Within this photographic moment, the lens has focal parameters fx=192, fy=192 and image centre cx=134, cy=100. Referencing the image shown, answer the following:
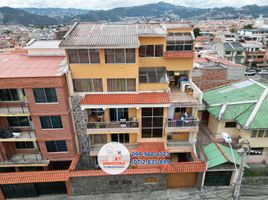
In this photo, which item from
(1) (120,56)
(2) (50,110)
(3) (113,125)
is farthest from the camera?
(3) (113,125)

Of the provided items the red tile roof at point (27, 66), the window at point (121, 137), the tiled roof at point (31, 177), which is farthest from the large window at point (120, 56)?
the tiled roof at point (31, 177)

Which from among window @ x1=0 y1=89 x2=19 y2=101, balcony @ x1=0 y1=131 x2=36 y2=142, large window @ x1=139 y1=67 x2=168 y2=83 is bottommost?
balcony @ x1=0 y1=131 x2=36 y2=142

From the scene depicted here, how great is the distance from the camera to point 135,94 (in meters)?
19.2

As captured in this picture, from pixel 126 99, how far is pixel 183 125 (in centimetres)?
621

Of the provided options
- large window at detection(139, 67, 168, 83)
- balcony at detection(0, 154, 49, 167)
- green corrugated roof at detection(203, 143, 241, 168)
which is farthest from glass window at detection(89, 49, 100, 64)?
green corrugated roof at detection(203, 143, 241, 168)

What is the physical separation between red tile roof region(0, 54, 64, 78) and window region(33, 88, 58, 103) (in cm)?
133

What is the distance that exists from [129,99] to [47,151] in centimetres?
1030

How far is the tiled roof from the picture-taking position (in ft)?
56.6

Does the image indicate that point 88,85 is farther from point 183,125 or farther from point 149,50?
point 183,125

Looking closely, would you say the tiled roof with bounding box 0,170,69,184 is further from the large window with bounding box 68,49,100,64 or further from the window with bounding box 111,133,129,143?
the large window with bounding box 68,49,100,64

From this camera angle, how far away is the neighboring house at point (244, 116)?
2072cm

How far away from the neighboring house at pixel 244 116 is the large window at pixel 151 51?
9882 mm

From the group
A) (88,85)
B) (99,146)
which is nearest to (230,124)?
(99,146)

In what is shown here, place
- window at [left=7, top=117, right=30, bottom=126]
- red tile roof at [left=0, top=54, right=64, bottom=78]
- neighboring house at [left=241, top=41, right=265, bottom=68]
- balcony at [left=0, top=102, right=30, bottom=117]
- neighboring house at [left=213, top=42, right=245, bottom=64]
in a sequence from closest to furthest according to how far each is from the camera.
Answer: red tile roof at [left=0, top=54, right=64, bottom=78]
balcony at [left=0, top=102, right=30, bottom=117]
window at [left=7, top=117, right=30, bottom=126]
neighboring house at [left=213, top=42, right=245, bottom=64]
neighboring house at [left=241, top=41, right=265, bottom=68]
